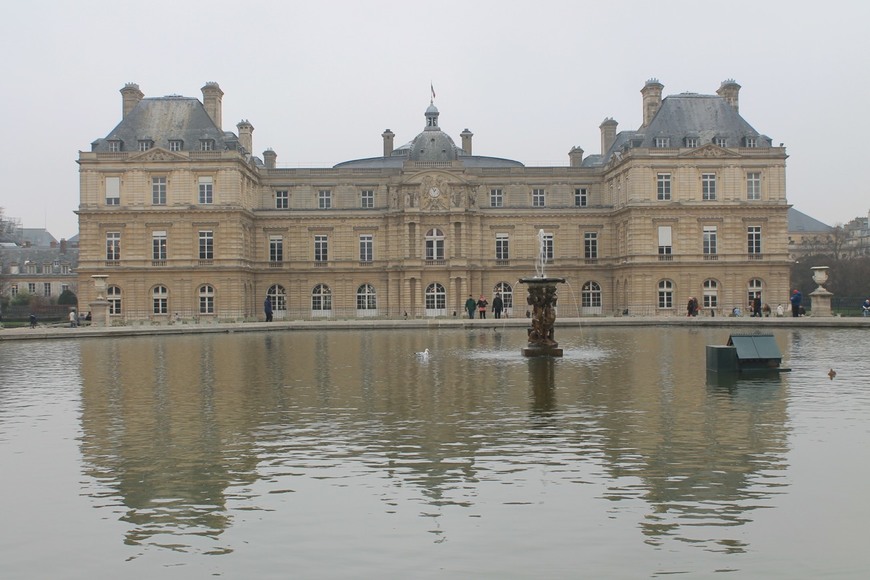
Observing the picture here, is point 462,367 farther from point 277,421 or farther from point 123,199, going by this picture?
point 123,199

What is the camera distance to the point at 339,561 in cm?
777

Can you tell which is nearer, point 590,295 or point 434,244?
point 434,244

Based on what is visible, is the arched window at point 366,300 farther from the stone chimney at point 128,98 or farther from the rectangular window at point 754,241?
the rectangular window at point 754,241

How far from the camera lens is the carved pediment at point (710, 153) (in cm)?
6381

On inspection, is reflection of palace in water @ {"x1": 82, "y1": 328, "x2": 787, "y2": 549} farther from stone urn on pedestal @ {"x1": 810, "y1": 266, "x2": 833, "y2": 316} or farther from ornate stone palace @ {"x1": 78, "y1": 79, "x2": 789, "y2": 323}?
ornate stone palace @ {"x1": 78, "y1": 79, "x2": 789, "y2": 323}

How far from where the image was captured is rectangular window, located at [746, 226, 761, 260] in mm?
64688

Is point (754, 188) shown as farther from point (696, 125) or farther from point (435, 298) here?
point (435, 298)

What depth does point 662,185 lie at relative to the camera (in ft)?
210

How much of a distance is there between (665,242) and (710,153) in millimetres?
7092

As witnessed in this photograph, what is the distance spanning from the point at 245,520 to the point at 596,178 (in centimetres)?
6581

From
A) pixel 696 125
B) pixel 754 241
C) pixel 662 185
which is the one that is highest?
pixel 696 125

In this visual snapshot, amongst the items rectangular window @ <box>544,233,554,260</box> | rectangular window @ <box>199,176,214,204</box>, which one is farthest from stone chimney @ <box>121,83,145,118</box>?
rectangular window @ <box>544,233,554,260</box>

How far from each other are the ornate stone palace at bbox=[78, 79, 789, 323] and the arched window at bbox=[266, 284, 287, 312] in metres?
0.16

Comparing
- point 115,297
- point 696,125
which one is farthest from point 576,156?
point 115,297
